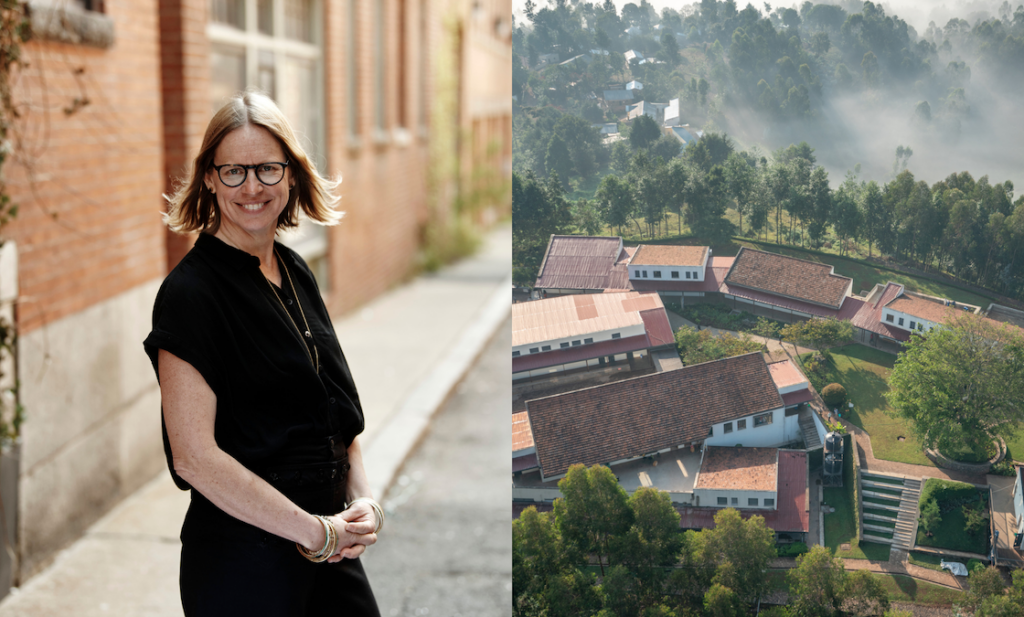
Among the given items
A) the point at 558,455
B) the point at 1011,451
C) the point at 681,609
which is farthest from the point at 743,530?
the point at 1011,451

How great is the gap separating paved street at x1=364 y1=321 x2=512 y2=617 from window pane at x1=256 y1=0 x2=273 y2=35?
373cm

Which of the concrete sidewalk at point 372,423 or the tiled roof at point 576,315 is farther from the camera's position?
the concrete sidewalk at point 372,423

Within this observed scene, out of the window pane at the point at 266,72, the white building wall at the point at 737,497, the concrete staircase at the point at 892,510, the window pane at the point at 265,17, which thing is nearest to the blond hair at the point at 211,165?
the white building wall at the point at 737,497

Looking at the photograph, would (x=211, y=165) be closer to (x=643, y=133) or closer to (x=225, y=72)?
(x=643, y=133)

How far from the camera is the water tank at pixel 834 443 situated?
7.53 ft

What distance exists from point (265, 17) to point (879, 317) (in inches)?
264

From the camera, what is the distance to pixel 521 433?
→ 2.45m

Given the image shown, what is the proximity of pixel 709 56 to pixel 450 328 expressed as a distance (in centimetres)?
699

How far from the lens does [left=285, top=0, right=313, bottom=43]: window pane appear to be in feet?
26.5

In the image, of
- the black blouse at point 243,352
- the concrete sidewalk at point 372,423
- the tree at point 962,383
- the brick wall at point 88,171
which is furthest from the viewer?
the brick wall at point 88,171

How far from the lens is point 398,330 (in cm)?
905

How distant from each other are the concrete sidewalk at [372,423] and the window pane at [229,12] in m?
2.96

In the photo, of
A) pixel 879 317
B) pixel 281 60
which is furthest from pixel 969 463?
pixel 281 60

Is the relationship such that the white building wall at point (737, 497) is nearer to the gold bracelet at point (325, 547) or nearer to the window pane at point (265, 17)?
the gold bracelet at point (325, 547)
